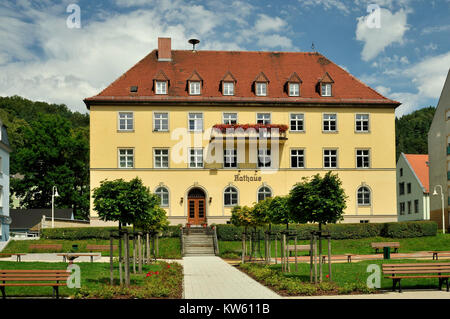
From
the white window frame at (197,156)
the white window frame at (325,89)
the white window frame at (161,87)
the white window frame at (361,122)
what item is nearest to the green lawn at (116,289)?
the white window frame at (197,156)

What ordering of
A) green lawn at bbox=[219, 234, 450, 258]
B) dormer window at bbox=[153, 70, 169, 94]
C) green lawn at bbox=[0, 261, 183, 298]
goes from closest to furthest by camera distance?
green lawn at bbox=[0, 261, 183, 298]
green lawn at bbox=[219, 234, 450, 258]
dormer window at bbox=[153, 70, 169, 94]

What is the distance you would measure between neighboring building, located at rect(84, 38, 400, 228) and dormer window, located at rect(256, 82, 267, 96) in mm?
86

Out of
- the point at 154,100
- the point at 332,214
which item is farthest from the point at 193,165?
the point at 332,214

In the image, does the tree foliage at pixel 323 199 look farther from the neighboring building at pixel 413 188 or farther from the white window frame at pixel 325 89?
the neighboring building at pixel 413 188

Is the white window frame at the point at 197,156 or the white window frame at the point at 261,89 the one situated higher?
the white window frame at the point at 261,89

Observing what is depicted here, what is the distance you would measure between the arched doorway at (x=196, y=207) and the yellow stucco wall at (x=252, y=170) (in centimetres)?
54

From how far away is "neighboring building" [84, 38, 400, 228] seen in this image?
148 ft

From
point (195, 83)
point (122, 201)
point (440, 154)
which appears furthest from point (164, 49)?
point (122, 201)

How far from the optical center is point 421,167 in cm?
6331

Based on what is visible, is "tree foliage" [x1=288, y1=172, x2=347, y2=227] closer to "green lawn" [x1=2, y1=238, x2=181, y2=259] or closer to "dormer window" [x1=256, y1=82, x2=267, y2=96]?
"green lawn" [x1=2, y1=238, x2=181, y2=259]

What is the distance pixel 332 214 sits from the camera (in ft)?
58.5

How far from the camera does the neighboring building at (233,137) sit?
4497 cm

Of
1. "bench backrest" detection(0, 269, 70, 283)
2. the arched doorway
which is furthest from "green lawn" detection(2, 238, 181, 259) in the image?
"bench backrest" detection(0, 269, 70, 283)
